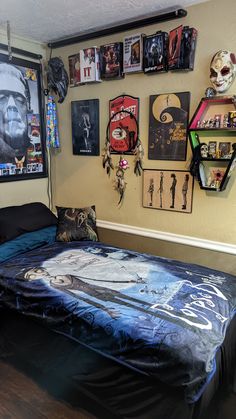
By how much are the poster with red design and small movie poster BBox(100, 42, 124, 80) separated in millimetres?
186

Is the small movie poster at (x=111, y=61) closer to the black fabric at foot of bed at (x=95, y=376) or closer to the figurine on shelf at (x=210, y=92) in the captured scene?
the figurine on shelf at (x=210, y=92)

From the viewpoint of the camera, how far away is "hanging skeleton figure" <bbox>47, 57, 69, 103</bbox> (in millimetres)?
2738

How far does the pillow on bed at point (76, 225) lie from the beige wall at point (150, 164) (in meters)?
0.24

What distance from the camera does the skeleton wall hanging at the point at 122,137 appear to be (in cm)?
242

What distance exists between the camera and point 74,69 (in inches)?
105

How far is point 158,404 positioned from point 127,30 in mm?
2494

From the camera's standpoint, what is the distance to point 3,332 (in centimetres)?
196

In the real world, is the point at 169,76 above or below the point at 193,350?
above

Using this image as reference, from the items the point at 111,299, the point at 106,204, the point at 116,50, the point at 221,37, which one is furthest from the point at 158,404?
the point at 116,50

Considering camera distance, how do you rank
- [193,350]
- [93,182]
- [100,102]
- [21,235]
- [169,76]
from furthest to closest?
1. [93,182]
2. [100,102]
3. [21,235]
4. [169,76]
5. [193,350]

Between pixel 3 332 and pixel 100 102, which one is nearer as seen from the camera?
pixel 3 332

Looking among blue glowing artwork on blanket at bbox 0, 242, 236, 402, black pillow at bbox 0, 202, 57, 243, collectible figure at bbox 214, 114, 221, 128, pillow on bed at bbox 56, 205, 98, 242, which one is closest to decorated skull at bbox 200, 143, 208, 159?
collectible figure at bbox 214, 114, 221, 128

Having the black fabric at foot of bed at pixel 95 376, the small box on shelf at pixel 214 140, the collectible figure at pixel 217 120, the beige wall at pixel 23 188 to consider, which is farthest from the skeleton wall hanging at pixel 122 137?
the black fabric at foot of bed at pixel 95 376

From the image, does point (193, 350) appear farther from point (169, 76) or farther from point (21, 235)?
point (169, 76)
